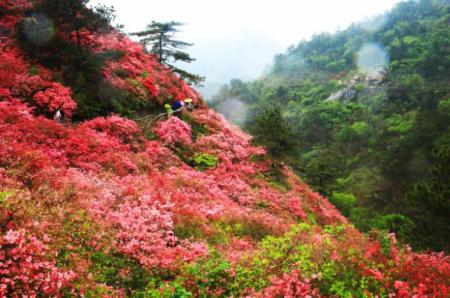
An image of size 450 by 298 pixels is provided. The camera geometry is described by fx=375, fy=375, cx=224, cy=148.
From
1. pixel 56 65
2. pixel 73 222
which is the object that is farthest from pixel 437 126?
pixel 73 222

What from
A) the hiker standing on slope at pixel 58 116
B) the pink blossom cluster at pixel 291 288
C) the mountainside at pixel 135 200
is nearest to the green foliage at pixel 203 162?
the mountainside at pixel 135 200

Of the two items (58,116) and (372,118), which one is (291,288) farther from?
(372,118)

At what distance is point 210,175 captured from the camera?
718 inches

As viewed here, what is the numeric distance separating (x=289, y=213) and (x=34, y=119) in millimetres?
12120

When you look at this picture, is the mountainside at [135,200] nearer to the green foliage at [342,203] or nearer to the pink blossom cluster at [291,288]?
the pink blossom cluster at [291,288]

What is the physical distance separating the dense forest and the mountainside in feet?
16.8

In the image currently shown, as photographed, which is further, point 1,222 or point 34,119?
point 34,119

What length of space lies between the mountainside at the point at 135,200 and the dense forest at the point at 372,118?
201 inches

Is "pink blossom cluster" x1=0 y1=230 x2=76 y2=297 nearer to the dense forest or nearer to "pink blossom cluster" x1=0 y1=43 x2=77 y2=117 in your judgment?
"pink blossom cluster" x1=0 y1=43 x2=77 y2=117

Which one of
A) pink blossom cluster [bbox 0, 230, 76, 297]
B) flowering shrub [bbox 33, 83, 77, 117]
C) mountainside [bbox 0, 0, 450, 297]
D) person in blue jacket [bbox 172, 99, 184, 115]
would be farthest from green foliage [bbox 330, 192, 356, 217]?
pink blossom cluster [bbox 0, 230, 76, 297]

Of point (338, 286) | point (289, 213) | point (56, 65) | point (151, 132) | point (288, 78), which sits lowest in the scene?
point (289, 213)

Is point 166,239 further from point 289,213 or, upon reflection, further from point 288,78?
point 288,78

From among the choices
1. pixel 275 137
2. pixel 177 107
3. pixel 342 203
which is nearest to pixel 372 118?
pixel 342 203

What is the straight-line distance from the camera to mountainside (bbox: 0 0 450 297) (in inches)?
285
